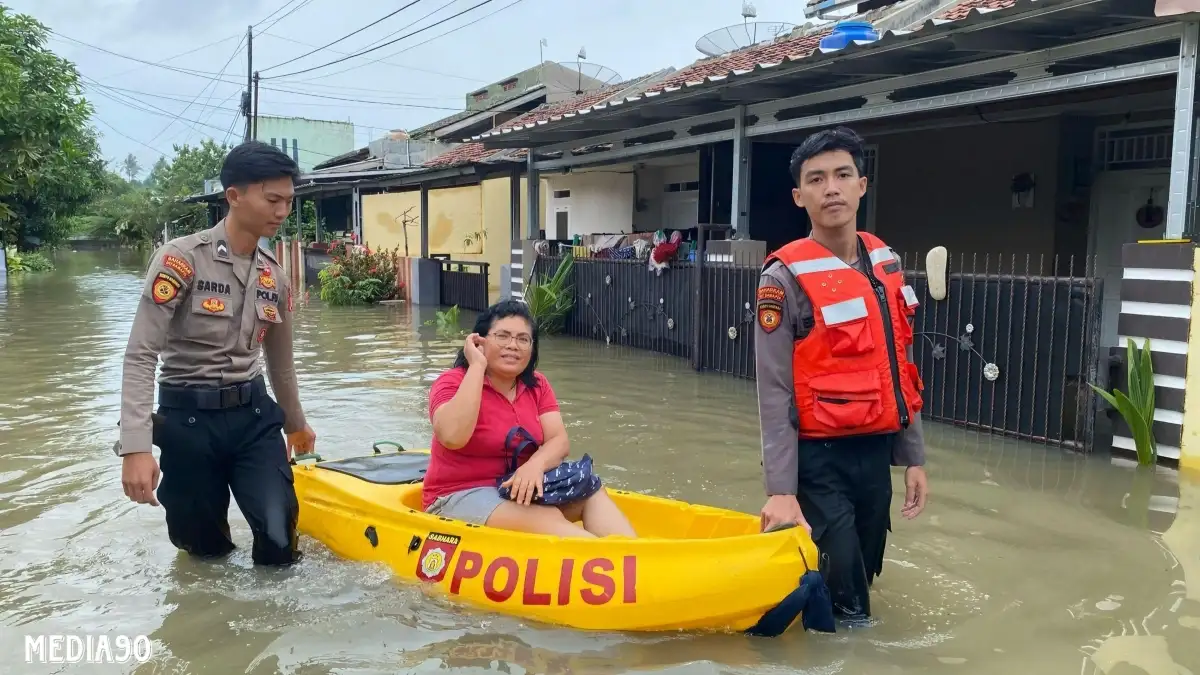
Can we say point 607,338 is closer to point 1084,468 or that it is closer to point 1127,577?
point 1084,468

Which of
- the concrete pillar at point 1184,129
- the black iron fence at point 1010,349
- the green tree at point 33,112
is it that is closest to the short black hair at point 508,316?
the black iron fence at point 1010,349

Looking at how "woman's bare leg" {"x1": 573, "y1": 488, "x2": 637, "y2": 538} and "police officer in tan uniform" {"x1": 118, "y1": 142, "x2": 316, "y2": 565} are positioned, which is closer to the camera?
"police officer in tan uniform" {"x1": 118, "y1": 142, "x2": 316, "y2": 565}

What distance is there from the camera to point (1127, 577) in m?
4.26

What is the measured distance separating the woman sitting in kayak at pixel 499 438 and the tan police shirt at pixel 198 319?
2.84ft

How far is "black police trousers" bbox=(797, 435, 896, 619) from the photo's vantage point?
3066 millimetres

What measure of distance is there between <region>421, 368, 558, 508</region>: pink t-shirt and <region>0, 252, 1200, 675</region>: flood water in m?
0.50

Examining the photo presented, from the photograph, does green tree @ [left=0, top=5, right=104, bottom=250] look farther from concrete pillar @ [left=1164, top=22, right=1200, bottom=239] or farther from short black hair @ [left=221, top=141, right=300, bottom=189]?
concrete pillar @ [left=1164, top=22, right=1200, bottom=239]

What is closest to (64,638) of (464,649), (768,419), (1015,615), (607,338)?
(464,649)

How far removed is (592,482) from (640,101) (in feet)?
24.5

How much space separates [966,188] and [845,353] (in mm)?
9522

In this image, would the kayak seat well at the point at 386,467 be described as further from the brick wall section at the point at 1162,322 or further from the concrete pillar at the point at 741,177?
the concrete pillar at the point at 741,177

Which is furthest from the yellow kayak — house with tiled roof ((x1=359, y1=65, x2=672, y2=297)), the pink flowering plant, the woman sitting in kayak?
the pink flowering plant

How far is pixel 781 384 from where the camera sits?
300cm

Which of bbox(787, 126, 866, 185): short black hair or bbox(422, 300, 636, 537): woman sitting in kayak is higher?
bbox(787, 126, 866, 185): short black hair
